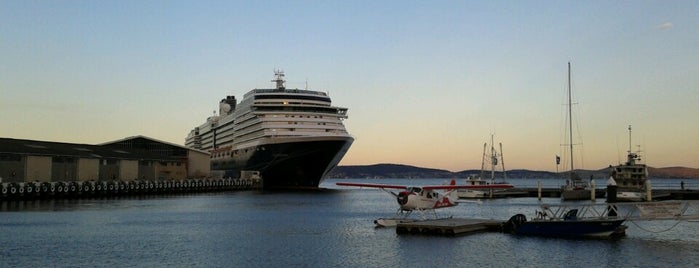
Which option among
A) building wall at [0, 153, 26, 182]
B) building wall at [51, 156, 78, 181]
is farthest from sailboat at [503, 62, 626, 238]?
building wall at [51, 156, 78, 181]

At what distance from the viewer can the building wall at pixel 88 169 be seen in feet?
237

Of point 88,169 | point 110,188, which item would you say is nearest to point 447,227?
point 110,188

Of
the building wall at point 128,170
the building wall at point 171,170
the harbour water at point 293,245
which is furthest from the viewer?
the building wall at point 171,170

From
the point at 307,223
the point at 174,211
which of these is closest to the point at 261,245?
the point at 307,223

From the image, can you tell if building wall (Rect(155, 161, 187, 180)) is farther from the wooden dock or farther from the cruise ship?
the wooden dock

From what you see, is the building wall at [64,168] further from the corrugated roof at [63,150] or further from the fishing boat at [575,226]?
the fishing boat at [575,226]

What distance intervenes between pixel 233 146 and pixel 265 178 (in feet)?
28.0

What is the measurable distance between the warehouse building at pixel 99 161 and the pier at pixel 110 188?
2.88m

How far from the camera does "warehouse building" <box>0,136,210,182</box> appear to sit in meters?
64.1

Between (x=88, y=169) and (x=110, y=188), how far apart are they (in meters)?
4.66

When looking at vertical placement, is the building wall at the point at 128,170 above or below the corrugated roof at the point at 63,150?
below

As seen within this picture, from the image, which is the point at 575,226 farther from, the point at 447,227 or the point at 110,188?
the point at 110,188

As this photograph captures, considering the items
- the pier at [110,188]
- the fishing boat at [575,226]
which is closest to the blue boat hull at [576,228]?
the fishing boat at [575,226]

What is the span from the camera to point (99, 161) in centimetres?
7588
